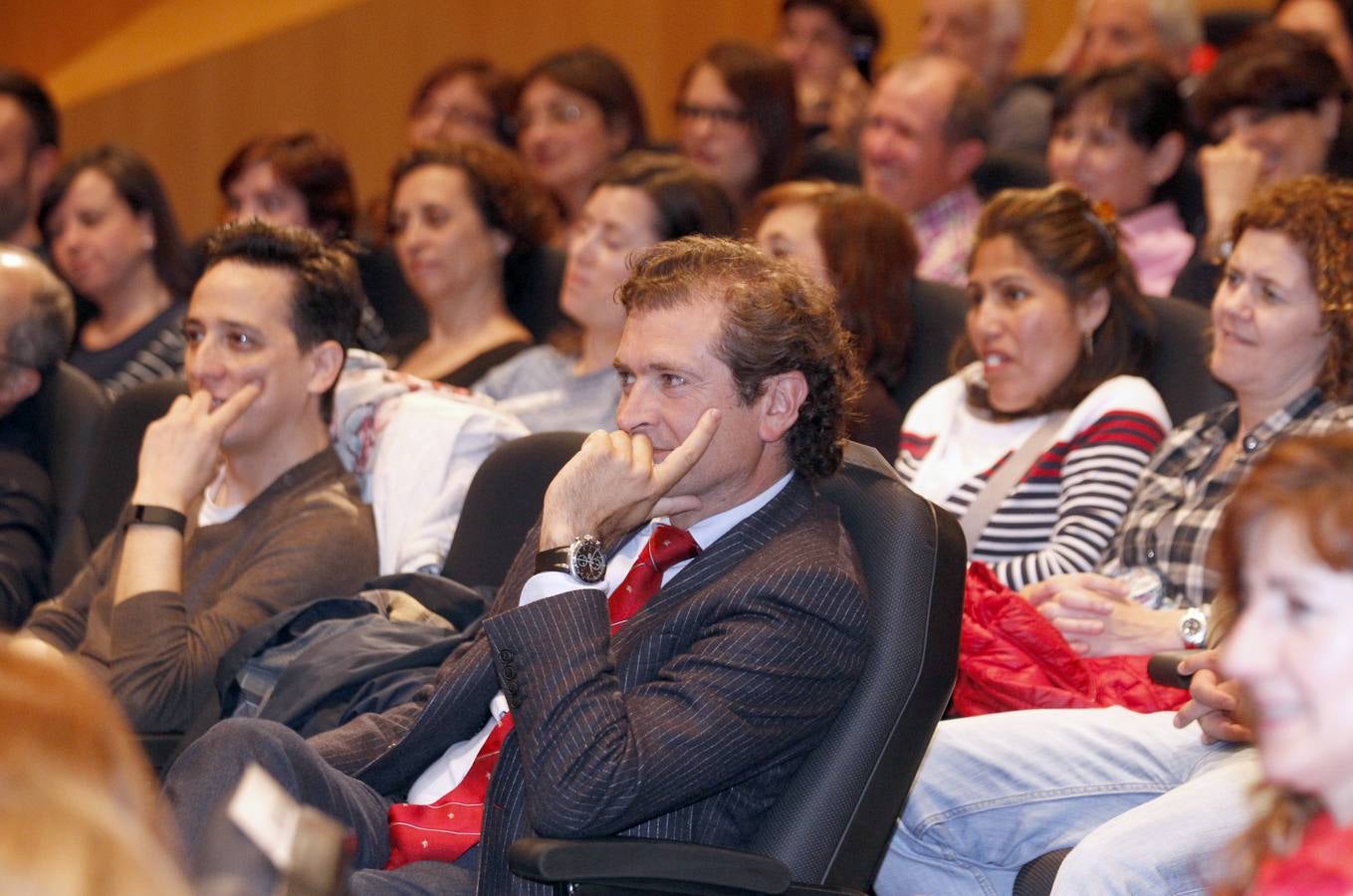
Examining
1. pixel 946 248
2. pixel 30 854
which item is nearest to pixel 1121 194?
pixel 946 248

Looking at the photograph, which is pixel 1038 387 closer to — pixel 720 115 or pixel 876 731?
pixel 876 731

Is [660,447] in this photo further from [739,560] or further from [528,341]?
[528,341]

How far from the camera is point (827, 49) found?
5574mm

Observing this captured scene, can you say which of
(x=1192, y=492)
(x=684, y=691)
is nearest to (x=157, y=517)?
(x=684, y=691)

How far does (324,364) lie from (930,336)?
119 cm

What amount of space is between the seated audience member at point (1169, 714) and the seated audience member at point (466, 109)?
117 inches

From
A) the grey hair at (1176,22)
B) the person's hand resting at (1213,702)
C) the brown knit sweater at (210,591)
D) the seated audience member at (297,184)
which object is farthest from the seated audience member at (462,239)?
the person's hand resting at (1213,702)

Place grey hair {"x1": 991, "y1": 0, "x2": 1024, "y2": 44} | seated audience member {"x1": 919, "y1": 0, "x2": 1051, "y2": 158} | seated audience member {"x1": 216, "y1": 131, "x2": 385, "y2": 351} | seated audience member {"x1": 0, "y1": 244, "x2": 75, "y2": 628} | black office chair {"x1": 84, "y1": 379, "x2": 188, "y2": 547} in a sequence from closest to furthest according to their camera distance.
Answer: seated audience member {"x1": 0, "y1": 244, "x2": 75, "y2": 628}
black office chair {"x1": 84, "y1": 379, "x2": 188, "y2": 547}
seated audience member {"x1": 216, "y1": 131, "x2": 385, "y2": 351}
seated audience member {"x1": 919, "y1": 0, "x2": 1051, "y2": 158}
grey hair {"x1": 991, "y1": 0, "x2": 1024, "y2": 44}

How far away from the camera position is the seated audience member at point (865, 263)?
10.4ft

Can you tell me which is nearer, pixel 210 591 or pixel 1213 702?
pixel 1213 702

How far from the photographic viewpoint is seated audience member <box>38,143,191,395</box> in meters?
4.34

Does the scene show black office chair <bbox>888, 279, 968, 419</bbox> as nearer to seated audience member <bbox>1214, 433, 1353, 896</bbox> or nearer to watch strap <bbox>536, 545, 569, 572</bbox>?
watch strap <bbox>536, 545, 569, 572</bbox>

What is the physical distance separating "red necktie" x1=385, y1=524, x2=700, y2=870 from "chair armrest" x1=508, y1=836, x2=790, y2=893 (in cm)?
34

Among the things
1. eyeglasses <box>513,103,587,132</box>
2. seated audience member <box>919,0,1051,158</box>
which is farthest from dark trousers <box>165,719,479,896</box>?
seated audience member <box>919,0,1051,158</box>
